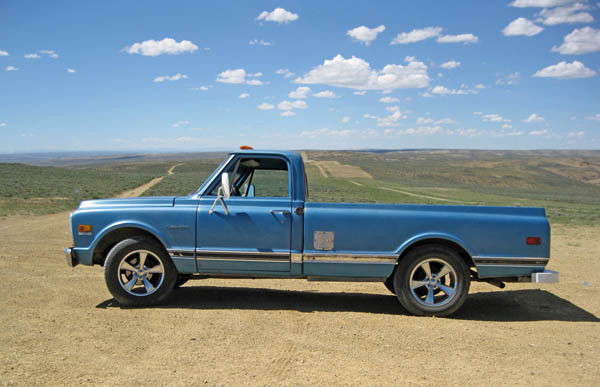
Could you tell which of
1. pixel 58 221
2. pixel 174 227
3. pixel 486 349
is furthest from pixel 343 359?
pixel 58 221

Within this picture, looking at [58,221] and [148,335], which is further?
[58,221]

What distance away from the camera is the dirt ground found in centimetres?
402

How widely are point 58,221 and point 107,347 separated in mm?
13089

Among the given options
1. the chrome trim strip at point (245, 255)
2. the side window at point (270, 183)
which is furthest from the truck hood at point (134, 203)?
the side window at point (270, 183)

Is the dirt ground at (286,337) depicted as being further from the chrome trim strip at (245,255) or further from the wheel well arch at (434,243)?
the wheel well arch at (434,243)

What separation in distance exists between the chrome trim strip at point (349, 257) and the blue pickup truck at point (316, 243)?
1 centimetres

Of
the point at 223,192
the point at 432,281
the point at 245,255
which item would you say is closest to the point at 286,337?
the point at 245,255

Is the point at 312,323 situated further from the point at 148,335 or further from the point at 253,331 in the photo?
the point at 148,335

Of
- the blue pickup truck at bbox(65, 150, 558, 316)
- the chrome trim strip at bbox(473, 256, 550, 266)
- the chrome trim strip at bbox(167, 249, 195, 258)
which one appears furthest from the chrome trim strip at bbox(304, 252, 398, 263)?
the chrome trim strip at bbox(167, 249, 195, 258)

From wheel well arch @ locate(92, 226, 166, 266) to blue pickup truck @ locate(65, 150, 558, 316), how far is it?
3 cm

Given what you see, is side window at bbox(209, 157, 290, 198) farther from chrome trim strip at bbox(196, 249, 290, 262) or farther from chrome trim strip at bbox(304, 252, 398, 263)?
chrome trim strip at bbox(304, 252, 398, 263)

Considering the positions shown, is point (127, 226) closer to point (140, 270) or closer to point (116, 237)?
point (116, 237)

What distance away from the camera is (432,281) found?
5.68 m

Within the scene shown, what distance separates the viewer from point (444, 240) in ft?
18.7
